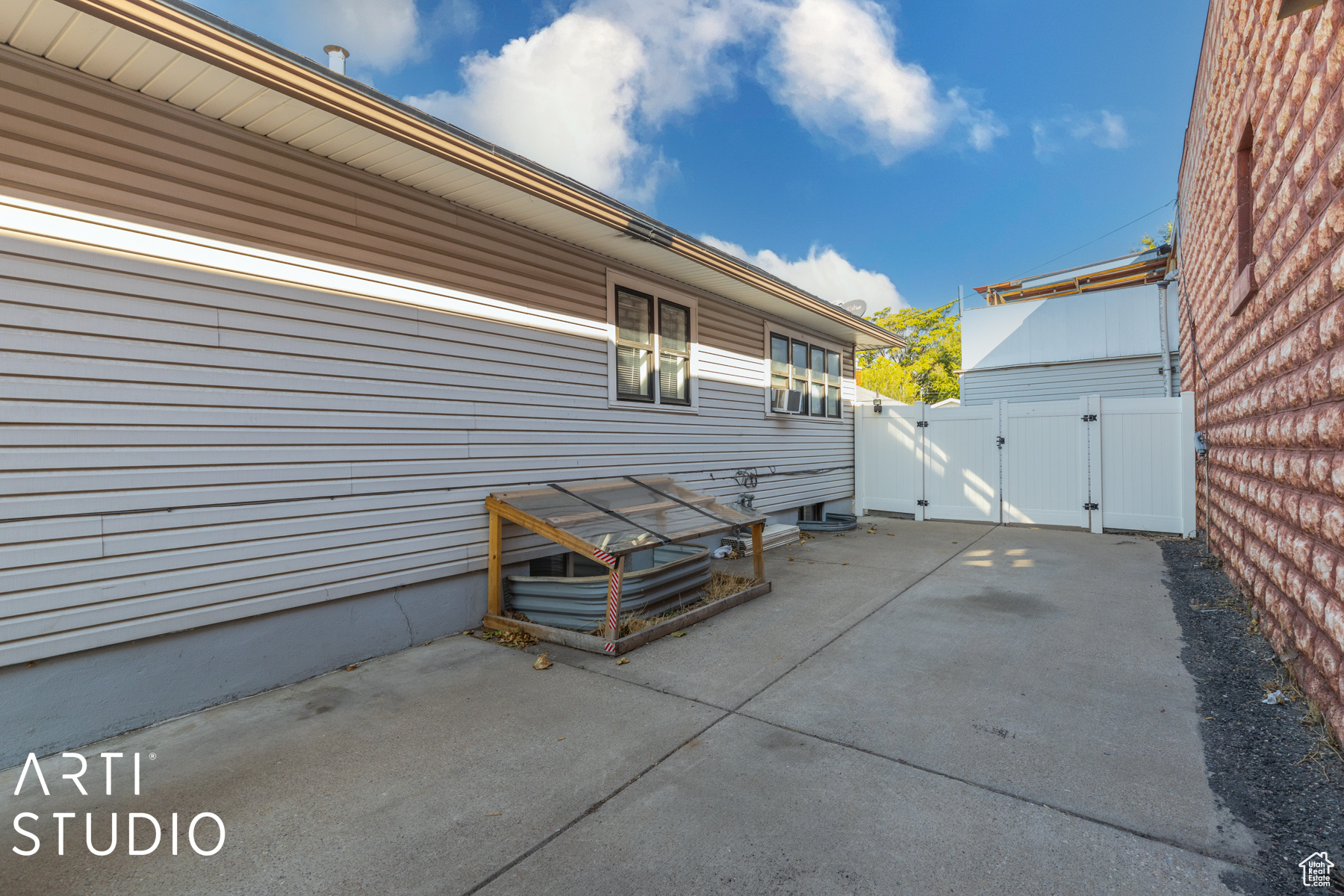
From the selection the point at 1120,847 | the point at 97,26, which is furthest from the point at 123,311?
the point at 1120,847

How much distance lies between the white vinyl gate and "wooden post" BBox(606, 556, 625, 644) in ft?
24.6

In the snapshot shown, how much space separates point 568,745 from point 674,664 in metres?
1.14

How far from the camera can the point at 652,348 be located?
627 cm

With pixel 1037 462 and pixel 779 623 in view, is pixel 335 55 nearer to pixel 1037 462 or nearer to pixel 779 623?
pixel 779 623

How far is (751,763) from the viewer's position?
252 centimetres

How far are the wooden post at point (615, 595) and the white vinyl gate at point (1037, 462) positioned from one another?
295 inches

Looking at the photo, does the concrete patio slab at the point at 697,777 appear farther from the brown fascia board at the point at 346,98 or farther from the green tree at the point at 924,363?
the green tree at the point at 924,363

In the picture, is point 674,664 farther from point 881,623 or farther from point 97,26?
point 97,26

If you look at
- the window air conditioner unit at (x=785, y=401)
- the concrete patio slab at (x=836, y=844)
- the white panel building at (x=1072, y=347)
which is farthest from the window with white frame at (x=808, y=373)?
the white panel building at (x=1072, y=347)

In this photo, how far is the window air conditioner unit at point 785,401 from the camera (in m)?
8.43

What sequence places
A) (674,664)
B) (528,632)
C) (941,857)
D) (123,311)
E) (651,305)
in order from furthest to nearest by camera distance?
(651,305), (528,632), (674,664), (123,311), (941,857)

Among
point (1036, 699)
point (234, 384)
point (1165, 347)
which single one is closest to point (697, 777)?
point (1036, 699)

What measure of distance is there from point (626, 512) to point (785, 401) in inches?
180

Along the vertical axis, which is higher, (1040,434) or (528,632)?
(1040,434)
